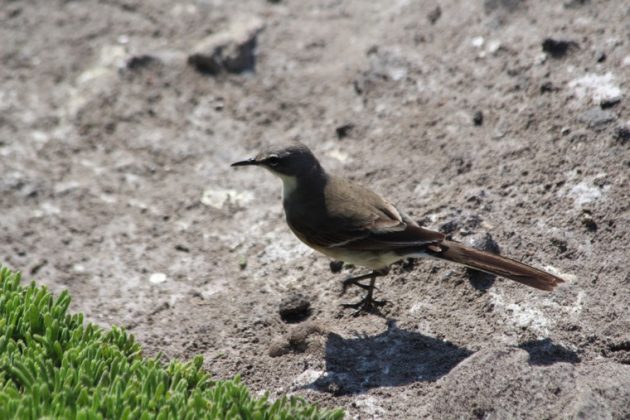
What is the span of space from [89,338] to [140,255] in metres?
1.72

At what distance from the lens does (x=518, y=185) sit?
22.1 ft

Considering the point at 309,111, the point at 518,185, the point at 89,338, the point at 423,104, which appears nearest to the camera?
the point at 89,338

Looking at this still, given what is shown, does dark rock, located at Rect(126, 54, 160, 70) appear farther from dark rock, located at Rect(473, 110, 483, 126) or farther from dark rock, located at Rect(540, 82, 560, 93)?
dark rock, located at Rect(540, 82, 560, 93)

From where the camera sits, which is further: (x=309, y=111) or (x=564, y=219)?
(x=309, y=111)

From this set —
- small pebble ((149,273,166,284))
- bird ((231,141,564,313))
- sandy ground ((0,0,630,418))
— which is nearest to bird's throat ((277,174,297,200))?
bird ((231,141,564,313))

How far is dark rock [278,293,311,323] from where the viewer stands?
21.0 feet

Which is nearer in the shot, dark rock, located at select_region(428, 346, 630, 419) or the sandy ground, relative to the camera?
dark rock, located at select_region(428, 346, 630, 419)

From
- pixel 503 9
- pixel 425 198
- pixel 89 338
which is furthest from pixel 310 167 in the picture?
pixel 503 9

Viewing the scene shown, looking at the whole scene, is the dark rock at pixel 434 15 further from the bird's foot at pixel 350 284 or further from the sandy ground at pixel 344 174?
the bird's foot at pixel 350 284

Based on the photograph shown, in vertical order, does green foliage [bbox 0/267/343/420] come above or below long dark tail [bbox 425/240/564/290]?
below

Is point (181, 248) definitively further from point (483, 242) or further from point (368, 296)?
point (483, 242)

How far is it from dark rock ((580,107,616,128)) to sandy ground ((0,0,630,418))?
0.08 feet

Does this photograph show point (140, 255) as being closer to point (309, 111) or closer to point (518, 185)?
point (309, 111)

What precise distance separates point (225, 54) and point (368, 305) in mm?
3894
